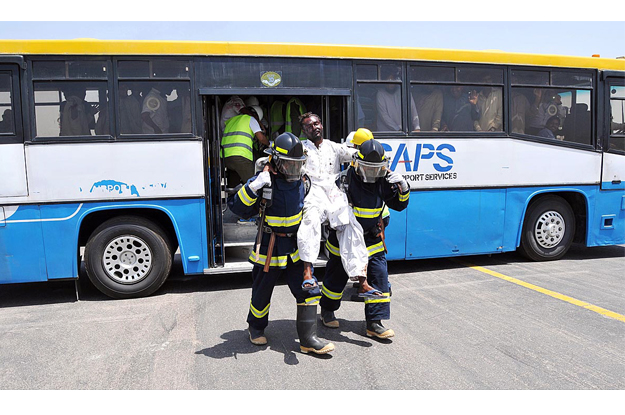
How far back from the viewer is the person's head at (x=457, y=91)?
686 cm

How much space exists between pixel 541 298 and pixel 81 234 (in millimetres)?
5655

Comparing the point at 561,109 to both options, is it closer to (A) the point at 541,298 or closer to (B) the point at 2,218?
(A) the point at 541,298

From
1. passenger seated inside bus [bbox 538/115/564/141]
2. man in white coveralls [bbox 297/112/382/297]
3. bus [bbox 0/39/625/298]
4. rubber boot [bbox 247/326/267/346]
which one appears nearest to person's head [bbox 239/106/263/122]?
bus [bbox 0/39/625/298]

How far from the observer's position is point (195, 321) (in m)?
5.09

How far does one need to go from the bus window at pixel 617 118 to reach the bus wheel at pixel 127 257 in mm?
6888

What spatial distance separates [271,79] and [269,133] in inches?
65.6

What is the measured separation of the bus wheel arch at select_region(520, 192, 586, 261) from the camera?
292 inches

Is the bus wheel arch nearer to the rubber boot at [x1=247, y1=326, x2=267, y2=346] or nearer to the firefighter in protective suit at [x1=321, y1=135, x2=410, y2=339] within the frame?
the firefighter in protective suit at [x1=321, y1=135, x2=410, y2=339]

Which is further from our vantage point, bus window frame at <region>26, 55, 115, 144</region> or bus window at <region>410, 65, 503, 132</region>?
bus window at <region>410, 65, 503, 132</region>

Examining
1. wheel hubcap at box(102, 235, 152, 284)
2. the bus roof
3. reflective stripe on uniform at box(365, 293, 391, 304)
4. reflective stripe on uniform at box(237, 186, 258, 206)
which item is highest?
the bus roof

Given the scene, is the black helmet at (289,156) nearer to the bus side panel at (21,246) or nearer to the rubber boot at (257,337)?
the rubber boot at (257,337)

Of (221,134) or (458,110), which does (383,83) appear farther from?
(221,134)

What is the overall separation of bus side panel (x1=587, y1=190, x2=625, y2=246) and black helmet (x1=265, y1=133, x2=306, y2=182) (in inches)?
223

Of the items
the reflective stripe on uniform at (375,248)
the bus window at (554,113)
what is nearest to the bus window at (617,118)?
the bus window at (554,113)
